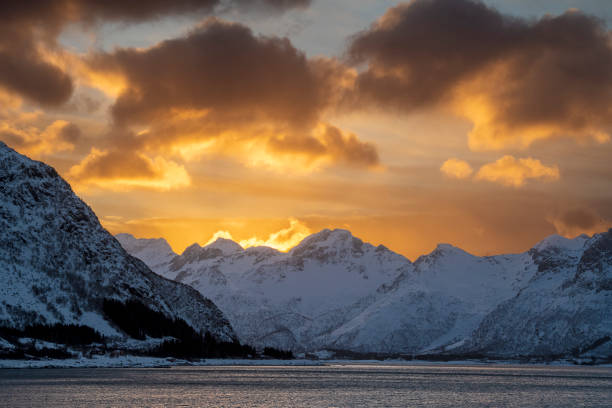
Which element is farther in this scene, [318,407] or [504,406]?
[504,406]

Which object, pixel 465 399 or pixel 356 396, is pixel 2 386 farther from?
pixel 465 399

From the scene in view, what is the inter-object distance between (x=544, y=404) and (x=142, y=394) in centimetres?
9138

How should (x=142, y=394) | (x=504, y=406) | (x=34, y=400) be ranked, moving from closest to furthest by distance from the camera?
1. (x=34, y=400)
2. (x=504, y=406)
3. (x=142, y=394)

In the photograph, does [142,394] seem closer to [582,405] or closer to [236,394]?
[236,394]

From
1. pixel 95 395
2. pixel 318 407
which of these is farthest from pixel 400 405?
pixel 95 395

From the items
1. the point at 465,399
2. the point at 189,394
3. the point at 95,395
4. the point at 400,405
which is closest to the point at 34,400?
the point at 95,395

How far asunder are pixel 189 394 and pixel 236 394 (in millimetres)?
11945

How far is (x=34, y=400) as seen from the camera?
528 feet

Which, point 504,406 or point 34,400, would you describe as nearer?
point 34,400

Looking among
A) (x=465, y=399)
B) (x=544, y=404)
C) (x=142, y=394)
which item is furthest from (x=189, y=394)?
(x=544, y=404)

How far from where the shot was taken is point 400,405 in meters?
170

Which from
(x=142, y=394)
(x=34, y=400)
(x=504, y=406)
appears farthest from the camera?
(x=142, y=394)

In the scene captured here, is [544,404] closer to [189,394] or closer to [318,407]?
[318,407]

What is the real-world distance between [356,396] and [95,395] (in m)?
61.2
